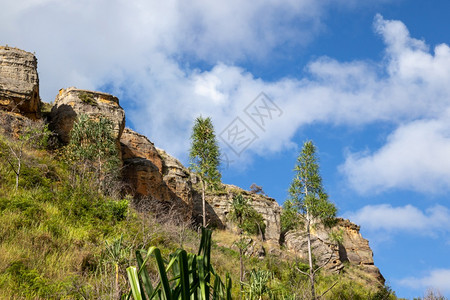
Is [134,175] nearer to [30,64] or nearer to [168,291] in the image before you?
[30,64]

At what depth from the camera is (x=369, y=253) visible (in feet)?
190

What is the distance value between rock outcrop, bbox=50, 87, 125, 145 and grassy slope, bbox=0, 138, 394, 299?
853 cm

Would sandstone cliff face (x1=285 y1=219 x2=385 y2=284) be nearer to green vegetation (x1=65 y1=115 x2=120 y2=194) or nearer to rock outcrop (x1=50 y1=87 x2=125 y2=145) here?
green vegetation (x1=65 y1=115 x2=120 y2=194)

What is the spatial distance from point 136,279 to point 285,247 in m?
46.8

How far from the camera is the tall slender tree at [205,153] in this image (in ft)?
82.4

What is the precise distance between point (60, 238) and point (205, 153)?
12717 millimetres

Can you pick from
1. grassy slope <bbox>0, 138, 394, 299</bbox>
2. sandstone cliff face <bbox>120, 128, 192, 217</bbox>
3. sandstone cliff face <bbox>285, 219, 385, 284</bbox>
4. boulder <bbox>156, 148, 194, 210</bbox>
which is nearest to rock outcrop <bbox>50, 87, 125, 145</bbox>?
sandstone cliff face <bbox>120, 128, 192, 217</bbox>

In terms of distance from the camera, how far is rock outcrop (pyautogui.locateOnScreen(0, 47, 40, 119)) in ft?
100

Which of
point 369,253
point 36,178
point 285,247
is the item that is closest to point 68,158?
point 36,178

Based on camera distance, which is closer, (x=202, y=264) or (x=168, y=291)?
(x=168, y=291)

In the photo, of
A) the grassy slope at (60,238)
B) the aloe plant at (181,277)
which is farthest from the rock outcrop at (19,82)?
the aloe plant at (181,277)

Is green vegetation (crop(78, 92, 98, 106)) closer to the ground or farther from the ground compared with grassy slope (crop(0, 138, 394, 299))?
farther from the ground

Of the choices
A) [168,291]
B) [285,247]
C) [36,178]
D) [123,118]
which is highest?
[123,118]

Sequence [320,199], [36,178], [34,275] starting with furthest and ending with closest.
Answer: [36,178]
[320,199]
[34,275]
